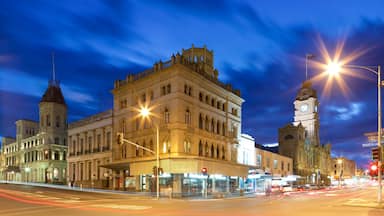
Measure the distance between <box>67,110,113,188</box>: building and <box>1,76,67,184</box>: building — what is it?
2006cm

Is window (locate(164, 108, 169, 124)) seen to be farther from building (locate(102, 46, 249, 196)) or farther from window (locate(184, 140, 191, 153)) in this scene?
window (locate(184, 140, 191, 153))

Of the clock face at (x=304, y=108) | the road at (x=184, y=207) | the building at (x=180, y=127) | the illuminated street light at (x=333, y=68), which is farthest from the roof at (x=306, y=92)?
the illuminated street light at (x=333, y=68)

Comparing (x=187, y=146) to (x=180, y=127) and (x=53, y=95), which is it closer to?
(x=180, y=127)

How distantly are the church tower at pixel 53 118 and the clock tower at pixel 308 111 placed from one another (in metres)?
66.7

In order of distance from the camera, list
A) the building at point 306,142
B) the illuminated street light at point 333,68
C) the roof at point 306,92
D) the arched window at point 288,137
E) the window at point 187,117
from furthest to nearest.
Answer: the roof at point 306,92, the arched window at point 288,137, the building at point 306,142, the window at point 187,117, the illuminated street light at point 333,68

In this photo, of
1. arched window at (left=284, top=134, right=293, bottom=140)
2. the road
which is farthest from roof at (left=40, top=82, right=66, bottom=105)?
the road

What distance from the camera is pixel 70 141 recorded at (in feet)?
258

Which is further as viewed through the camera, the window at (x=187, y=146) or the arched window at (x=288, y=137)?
the arched window at (x=288, y=137)

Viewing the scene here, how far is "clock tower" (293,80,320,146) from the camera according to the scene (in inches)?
4710

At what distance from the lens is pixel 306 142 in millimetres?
110000

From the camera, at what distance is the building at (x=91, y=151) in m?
67.4

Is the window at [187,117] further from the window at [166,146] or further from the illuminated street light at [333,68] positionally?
the illuminated street light at [333,68]

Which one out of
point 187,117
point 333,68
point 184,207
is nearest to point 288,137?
point 187,117

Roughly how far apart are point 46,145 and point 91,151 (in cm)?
3269
